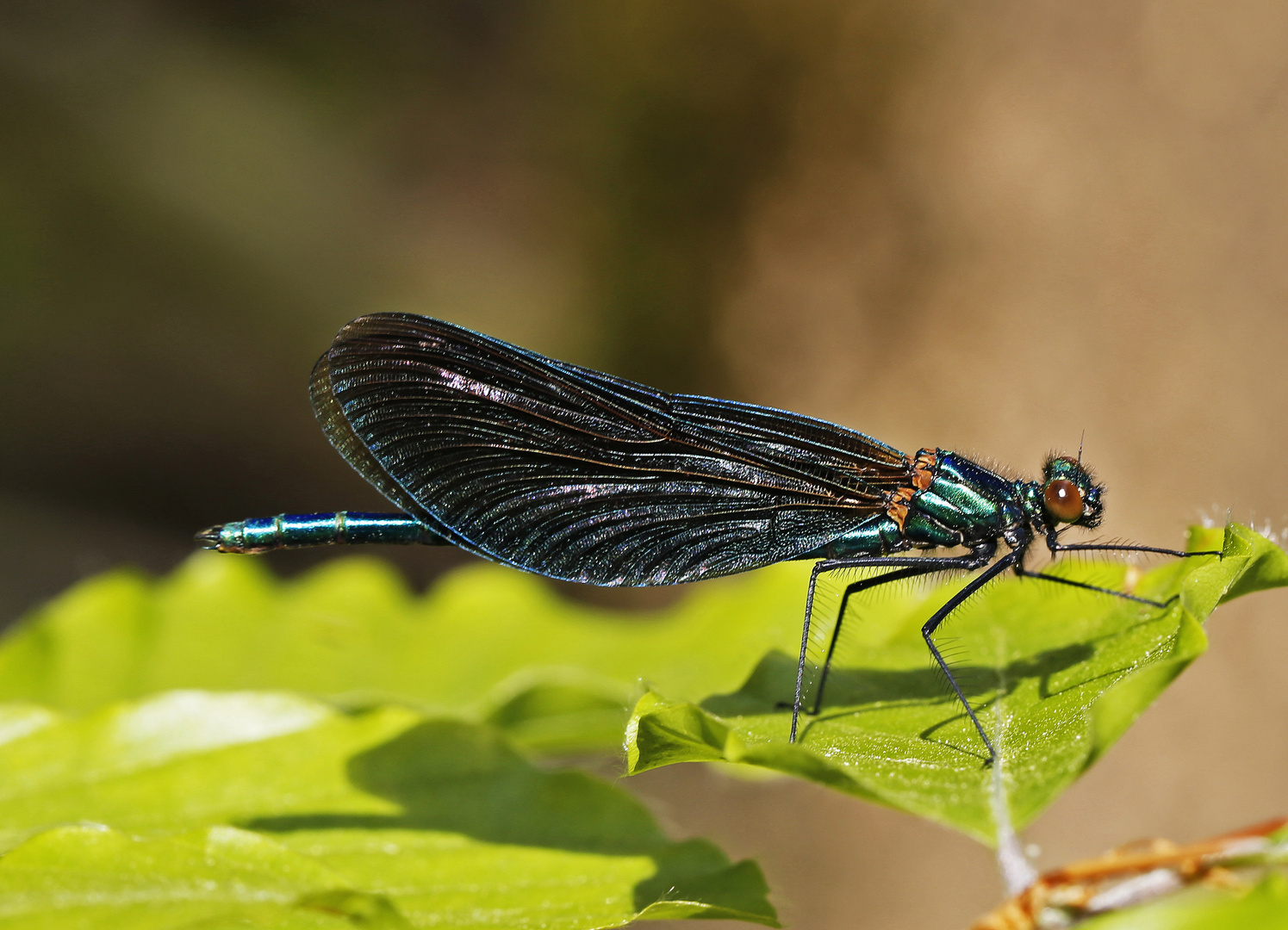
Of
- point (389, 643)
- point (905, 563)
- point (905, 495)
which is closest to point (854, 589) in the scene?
point (905, 563)

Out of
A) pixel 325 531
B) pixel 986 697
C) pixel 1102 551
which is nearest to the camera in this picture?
pixel 986 697

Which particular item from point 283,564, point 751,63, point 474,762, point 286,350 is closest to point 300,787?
point 474,762

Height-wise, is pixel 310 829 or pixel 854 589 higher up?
pixel 854 589

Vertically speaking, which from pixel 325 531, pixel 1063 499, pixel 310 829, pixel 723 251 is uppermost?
pixel 723 251

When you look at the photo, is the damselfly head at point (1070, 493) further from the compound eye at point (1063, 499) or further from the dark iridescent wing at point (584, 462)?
the dark iridescent wing at point (584, 462)

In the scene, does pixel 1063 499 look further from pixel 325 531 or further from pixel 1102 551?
pixel 325 531

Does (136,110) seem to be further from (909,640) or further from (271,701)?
(909,640)

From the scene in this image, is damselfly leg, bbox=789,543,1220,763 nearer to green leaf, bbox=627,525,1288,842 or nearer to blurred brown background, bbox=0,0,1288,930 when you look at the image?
green leaf, bbox=627,525,1288,842

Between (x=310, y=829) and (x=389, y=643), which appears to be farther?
(x=389, y=643)
